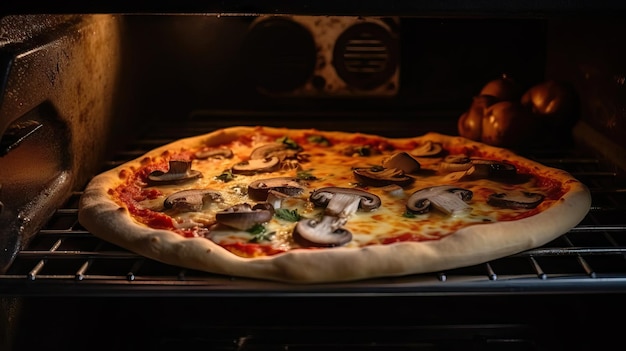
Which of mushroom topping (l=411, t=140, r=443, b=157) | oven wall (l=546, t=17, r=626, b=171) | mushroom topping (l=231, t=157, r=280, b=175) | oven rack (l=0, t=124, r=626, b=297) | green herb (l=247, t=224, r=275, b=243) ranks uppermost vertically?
oven wall (l=546, t=17, r=626, b=171)

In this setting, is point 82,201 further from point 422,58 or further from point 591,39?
point 591,39

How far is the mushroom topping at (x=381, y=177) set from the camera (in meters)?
2.74

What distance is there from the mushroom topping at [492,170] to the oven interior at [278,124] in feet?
0.92

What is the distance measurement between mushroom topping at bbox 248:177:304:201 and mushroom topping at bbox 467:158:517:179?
589mm

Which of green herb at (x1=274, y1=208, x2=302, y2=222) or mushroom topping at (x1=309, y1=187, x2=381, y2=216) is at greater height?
mushroom topping at (x1=309, y1=187, x2=381, y2=216)

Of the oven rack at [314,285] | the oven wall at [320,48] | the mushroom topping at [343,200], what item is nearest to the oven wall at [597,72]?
the oven wall at [320,48]

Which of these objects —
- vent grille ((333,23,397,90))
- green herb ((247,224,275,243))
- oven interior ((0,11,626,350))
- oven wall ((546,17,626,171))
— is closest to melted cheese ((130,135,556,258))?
green herb ((247,224,275,243))

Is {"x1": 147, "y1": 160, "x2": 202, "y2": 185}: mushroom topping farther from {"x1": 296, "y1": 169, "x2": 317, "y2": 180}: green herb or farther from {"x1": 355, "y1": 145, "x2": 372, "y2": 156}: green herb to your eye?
{"x1": 355, "y1": 145, "x2": 372, "y2": 156}: green herb

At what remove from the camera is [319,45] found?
338 centimetres

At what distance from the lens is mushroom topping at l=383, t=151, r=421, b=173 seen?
2.88m

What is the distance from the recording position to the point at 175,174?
2.82 m

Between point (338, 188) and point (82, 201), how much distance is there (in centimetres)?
79

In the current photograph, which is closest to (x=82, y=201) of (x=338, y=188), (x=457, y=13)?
(x=338, y=188)

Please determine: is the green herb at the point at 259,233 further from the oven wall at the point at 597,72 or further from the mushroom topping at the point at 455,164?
the oven wall at the point at 597,72
